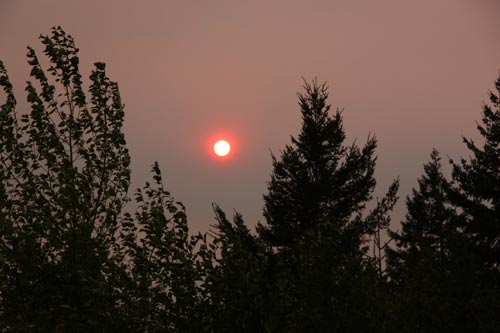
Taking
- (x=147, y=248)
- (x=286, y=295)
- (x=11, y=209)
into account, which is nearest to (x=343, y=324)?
(x=286, y=295)

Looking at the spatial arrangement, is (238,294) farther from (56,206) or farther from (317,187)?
(317,187)

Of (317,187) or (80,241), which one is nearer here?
(80,241)

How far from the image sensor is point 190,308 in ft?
39.0

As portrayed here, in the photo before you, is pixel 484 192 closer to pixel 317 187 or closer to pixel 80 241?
pixel 317 187

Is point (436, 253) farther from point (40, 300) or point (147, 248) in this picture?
point (40, 300)

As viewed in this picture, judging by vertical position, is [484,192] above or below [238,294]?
above

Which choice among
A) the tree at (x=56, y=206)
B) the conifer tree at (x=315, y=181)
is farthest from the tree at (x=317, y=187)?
the tree at (x=56, y=206)

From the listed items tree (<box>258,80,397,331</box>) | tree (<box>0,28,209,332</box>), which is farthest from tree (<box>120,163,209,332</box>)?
tree (<box>258,80,397,331</box>)

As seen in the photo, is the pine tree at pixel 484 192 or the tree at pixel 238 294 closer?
the tree at pixel 238 294

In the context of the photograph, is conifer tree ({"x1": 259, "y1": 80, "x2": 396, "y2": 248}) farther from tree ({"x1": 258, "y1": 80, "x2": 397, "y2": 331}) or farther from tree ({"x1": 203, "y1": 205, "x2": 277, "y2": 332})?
tree ({"x1": 203, "y1": 205, "x2": 277, "y2": 332})

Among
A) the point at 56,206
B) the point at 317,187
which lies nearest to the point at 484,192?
the point at 317,187

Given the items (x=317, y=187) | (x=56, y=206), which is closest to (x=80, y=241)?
(x=56, y=206)

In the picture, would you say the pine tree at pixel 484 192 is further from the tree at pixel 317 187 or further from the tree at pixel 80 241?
the tree at pixel 80 241

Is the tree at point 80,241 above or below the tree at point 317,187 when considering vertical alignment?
below
